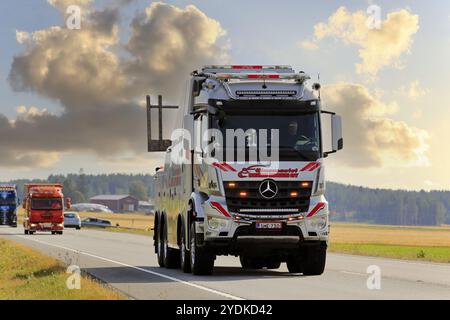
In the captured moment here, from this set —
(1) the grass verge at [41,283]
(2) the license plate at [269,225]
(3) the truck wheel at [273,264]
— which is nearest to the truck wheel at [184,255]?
(3) the truck wheel at [273,264]

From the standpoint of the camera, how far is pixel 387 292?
A: 18500 mm

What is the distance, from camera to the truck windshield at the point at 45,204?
69.9m

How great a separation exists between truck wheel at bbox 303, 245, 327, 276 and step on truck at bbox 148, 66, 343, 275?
0.30 m

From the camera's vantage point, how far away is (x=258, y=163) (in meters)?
22.0

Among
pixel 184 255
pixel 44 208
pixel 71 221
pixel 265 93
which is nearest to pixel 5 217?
pixel 71 221

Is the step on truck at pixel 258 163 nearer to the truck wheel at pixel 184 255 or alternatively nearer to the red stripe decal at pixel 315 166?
the red stripe decal at pixel 315 166

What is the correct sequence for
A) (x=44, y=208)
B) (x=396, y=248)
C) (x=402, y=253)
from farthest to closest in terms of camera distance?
(x=44, y=208)
(x=396, y=248)
(x=402, y=253)

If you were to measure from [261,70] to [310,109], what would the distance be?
7.04 ft

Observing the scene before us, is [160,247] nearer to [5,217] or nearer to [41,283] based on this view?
[41,283]

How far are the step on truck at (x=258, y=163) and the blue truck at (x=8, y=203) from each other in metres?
68.2

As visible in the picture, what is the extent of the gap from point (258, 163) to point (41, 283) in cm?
500

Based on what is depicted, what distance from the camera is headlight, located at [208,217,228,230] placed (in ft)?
73.3
